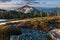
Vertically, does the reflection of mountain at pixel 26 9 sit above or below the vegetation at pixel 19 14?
above

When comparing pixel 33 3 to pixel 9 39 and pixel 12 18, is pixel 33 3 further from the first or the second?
pixel 9 39

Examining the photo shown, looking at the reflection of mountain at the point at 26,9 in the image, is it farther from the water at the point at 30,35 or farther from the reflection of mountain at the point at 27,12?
the water at the point at 30,35

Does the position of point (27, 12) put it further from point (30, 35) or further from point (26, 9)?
point (30, 35)

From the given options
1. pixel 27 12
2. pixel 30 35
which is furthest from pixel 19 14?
pixel 30 35

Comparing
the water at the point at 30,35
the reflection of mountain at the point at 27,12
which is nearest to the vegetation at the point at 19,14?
the reflection of mountain at the point at 27,12

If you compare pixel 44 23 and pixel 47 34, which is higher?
pixel 44 23

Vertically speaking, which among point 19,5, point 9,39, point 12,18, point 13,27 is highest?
point 19,5

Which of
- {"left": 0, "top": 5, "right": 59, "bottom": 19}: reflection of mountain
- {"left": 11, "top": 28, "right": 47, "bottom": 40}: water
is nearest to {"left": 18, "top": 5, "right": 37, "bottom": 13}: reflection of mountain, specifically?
{"left": 0, "top": 5, "right": 59, "bottom": 19}: reflection of mountain

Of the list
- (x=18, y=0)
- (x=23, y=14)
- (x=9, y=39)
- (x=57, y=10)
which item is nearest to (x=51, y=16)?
(x=57, y=10)
